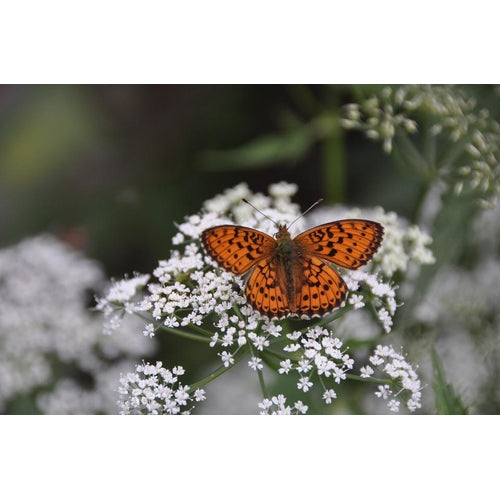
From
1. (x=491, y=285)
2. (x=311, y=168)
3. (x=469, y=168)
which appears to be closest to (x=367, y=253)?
(x=469, y=168)

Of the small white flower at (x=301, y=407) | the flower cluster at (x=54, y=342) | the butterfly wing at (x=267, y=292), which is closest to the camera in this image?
the butterfly wing at (x=267, y=292)

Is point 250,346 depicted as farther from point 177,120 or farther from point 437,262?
point 177,120

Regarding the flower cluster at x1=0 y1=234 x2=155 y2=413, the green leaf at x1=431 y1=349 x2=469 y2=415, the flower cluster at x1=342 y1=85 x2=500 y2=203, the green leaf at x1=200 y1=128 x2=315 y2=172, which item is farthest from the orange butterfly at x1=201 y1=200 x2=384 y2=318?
the green leaf at x1=200 y1=128 x2=315 y2=172

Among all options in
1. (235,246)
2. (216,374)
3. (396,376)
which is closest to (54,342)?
(216,374)

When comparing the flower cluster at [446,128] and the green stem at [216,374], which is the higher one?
the flower cluster at [446,128]

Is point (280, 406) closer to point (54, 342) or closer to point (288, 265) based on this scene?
point (288, 265)

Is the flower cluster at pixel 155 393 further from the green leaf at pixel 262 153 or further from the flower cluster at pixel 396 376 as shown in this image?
the green leaf at pixel 262 153

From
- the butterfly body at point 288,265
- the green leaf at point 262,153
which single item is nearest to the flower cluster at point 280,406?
the butterfly body at point 288,265
